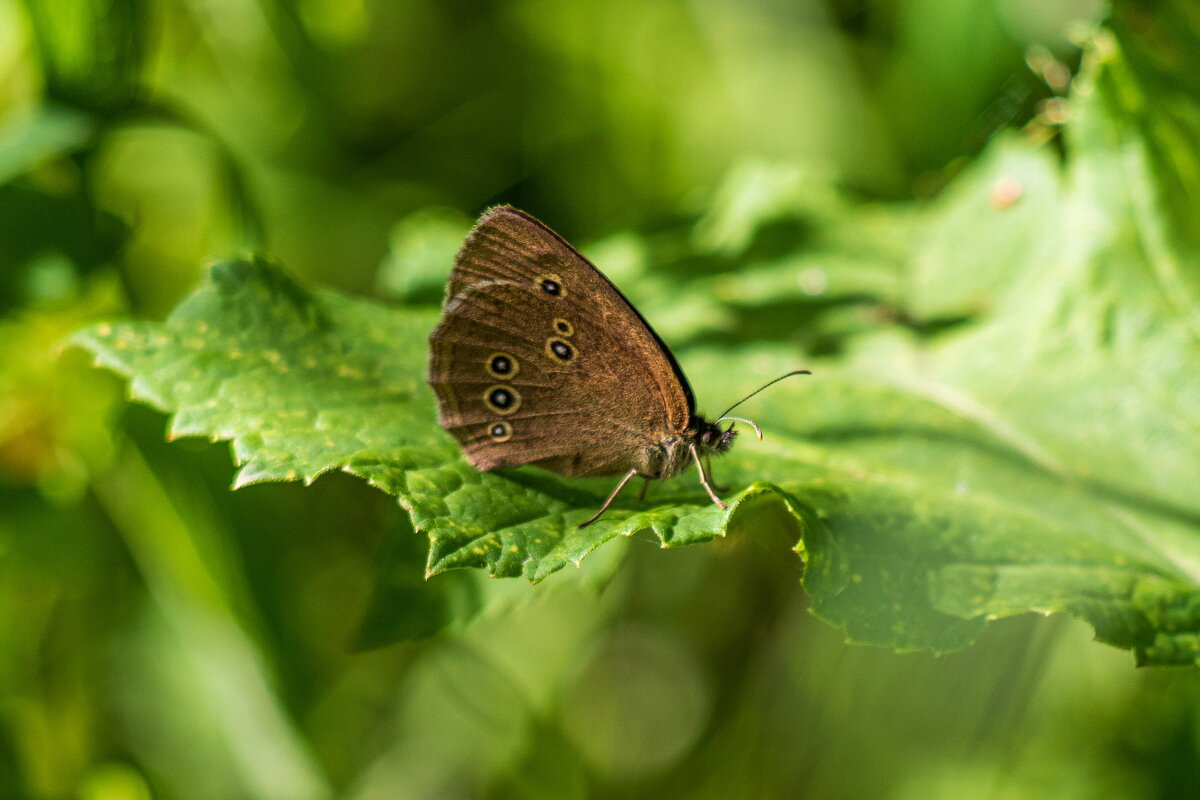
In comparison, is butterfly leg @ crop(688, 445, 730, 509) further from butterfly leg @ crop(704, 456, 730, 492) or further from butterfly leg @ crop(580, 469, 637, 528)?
butterfly leg @ crop(580, 469, 637, 528)

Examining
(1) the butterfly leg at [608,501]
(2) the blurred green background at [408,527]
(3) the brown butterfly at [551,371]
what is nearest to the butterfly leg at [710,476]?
(3) the brown butterfly at [551,371]

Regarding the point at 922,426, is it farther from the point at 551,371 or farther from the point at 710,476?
the point at 551,371

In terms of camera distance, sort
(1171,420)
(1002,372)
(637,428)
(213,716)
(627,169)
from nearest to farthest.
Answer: (637,428), (1171,420), (1002,372), (213,716), (627,169)

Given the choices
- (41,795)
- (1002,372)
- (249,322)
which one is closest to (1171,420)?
(1002,372)

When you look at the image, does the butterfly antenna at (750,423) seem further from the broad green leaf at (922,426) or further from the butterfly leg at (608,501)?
the butterfly leg at (608,501)

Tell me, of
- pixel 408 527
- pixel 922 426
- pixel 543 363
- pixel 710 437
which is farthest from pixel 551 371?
pixel 922 426

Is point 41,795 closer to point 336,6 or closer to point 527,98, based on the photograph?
point 336,6
